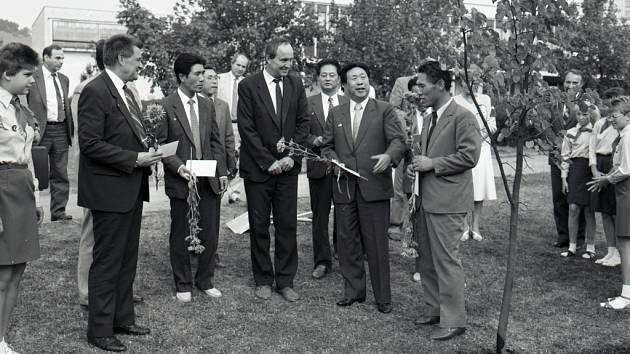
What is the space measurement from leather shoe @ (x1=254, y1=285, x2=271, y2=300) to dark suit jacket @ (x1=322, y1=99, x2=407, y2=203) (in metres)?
1.15

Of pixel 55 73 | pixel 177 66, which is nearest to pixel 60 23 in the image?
pixel 55 73

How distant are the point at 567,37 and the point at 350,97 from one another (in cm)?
249

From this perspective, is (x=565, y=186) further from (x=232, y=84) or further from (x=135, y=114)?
(x=135, y=114)

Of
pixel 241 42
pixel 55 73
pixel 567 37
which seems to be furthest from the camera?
pixel 241 42

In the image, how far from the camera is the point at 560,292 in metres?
7.05

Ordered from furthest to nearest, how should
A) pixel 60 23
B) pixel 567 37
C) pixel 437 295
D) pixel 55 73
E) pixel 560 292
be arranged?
1. pixel 60 23
2. pixel 55 73
3. pixel 560 292
4. pixel 437 295
5. pixel 567 37

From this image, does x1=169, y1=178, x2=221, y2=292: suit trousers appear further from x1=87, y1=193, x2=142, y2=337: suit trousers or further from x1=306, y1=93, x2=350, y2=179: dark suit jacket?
x1=306, y1=93, x2=350, y2=179: dark suit jacket

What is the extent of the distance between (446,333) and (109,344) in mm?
2785

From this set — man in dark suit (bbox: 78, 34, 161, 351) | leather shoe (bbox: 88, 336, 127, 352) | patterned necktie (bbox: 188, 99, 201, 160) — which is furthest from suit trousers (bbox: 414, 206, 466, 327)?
leather shoe (bbox: 88, 336, 127, 352)

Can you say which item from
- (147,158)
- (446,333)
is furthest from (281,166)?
(446,333)

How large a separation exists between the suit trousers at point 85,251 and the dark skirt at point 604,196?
5.64 m

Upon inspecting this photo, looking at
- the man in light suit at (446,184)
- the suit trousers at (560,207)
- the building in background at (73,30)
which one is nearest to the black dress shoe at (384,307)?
the man in light suit at (446,184)

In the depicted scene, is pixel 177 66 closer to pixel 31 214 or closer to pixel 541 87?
pixel 31 214

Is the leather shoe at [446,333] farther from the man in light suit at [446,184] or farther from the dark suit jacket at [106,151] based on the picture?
the dark suit jacket at [106,151]
